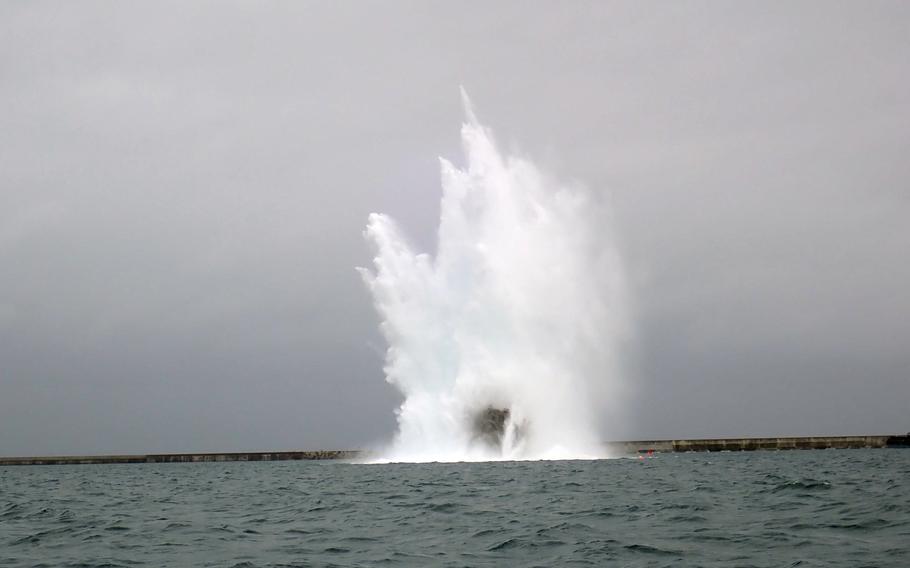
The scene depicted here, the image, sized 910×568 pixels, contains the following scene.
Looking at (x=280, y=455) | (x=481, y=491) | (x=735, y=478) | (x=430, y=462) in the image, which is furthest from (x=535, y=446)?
(x=280, y=455)

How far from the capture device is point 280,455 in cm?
17900

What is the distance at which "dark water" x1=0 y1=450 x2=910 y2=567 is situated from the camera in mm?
20422

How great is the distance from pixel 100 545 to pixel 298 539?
5323 mm

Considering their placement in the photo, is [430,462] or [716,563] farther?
[430,462]

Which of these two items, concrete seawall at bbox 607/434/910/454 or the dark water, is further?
concrete seawall at bbox 607/434/910/454

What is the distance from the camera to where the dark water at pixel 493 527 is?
67.0 ft

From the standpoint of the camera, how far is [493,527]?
26078 millimetres

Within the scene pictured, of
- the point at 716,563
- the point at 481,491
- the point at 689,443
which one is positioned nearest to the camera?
the point at 716,563

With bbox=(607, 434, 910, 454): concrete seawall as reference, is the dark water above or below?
below

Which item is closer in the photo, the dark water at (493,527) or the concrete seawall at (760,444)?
the dark water at (493,527)

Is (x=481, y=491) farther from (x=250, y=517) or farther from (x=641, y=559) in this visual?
(x=641, y=559)

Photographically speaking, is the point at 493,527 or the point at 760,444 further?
the point at 760,444

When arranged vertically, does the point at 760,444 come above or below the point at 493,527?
above

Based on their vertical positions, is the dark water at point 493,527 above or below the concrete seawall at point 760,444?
below
